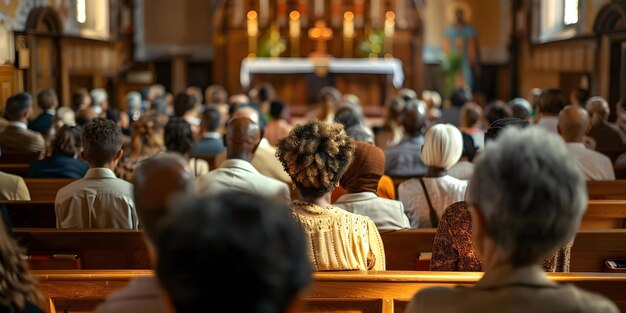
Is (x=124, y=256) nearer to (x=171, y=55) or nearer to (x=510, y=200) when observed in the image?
(x=510, y=200)

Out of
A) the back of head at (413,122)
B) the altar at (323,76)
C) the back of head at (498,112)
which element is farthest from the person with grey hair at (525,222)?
the altar at (323,76)

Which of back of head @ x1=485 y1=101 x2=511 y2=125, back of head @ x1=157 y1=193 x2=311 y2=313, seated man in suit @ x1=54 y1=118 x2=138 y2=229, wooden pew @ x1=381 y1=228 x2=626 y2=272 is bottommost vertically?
wooden pew @ x1=381 y1=228 x2=626 y2=272

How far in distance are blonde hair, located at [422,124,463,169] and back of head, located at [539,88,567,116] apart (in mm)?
3922

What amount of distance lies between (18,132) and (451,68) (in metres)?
11.2

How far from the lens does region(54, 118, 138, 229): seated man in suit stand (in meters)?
4.70

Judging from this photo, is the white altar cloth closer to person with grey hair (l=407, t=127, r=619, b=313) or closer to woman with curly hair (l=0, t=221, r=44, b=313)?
woman with curly hair (l=0, t=221, r=44, b=313)

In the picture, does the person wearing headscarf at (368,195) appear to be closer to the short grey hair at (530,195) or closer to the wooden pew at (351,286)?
the wooden pew at (351,286)

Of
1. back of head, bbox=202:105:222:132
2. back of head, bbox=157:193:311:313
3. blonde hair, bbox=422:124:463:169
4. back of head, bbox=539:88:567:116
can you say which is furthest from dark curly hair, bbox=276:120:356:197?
back of head, bbox=539:88:567:116

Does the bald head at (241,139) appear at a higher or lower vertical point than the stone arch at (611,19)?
lower

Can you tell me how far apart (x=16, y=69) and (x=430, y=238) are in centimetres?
819

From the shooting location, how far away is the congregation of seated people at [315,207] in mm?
1573

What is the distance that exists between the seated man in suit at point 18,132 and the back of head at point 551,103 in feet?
15.0

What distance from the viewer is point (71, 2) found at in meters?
14.6

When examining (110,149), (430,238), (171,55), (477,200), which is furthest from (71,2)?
(477,200)
